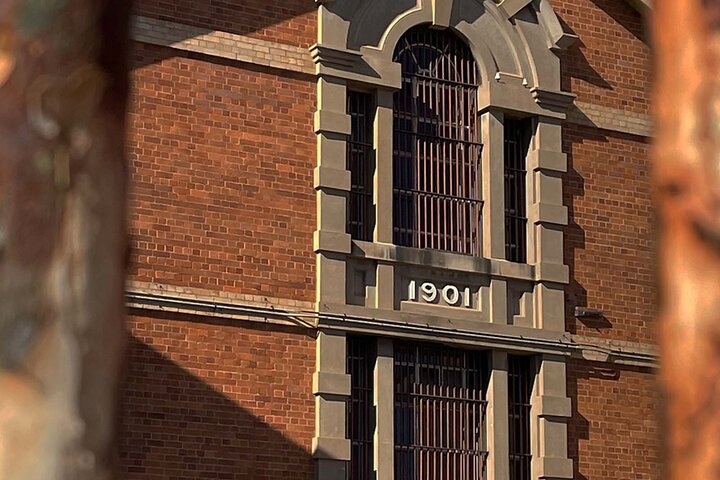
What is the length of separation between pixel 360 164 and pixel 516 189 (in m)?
2.23

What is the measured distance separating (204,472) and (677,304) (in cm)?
1341

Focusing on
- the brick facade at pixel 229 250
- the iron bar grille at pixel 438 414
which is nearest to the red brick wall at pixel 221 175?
the brick facade at pixel 229 250

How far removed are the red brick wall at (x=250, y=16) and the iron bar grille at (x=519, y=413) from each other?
456 centimetres

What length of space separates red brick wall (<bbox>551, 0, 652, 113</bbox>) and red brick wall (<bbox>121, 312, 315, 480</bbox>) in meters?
5.28

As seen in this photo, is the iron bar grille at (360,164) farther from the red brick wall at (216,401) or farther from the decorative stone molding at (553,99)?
the decorative stone molding at (553,99)

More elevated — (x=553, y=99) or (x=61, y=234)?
(x=553, y=99)

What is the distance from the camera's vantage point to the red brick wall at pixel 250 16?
1767 centimetres

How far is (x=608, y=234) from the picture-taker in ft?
65.7

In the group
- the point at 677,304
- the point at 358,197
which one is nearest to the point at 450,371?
the point at 358,197

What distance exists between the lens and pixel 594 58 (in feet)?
66.9

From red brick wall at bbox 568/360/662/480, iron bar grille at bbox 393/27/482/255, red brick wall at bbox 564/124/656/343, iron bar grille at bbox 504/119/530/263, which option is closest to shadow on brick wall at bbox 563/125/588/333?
red brick wall at bbox 564/124/656/343

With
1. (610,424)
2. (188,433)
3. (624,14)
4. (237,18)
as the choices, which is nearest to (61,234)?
(188,433)

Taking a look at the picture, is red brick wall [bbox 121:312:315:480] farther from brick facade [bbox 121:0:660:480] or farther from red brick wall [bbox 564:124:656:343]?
red brick wall [bbox 564:124:656:343]

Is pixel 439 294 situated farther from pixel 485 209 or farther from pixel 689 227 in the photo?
pixel 689 227
